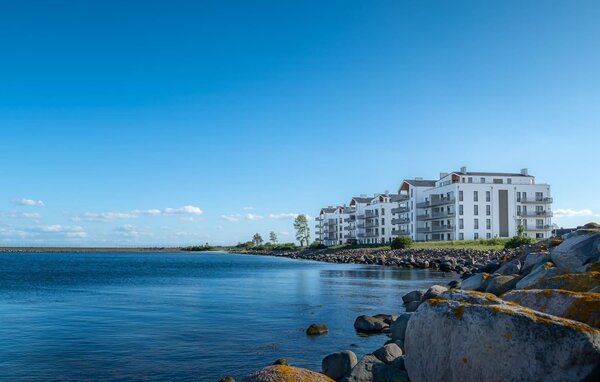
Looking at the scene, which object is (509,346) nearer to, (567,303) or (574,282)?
(567,303)

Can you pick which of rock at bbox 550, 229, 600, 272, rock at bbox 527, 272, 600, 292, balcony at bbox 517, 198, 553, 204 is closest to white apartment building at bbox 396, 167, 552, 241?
balcony at bbox 517, 198, 553, 204

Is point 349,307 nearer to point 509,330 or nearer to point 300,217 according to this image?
point 509,330

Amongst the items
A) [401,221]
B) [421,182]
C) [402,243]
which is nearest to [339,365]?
[402,243]

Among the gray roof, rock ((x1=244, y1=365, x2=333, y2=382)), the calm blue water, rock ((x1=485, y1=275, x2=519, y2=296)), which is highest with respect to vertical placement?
the gray roof

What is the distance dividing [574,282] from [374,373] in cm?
494

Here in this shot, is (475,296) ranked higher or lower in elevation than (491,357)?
higher

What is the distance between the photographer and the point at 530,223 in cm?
9931

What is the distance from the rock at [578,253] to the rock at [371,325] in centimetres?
687

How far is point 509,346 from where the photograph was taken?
24.3 feet

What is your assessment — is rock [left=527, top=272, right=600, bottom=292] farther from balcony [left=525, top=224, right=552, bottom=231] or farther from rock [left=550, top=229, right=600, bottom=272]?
balcony [left=525, top=224, right=552, bottom=231]

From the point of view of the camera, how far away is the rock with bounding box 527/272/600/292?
11062 mm

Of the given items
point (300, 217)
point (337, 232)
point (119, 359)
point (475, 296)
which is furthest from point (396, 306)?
point (300, 217)

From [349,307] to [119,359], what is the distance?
1465 cm

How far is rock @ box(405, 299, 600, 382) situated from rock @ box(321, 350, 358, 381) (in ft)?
15.7
